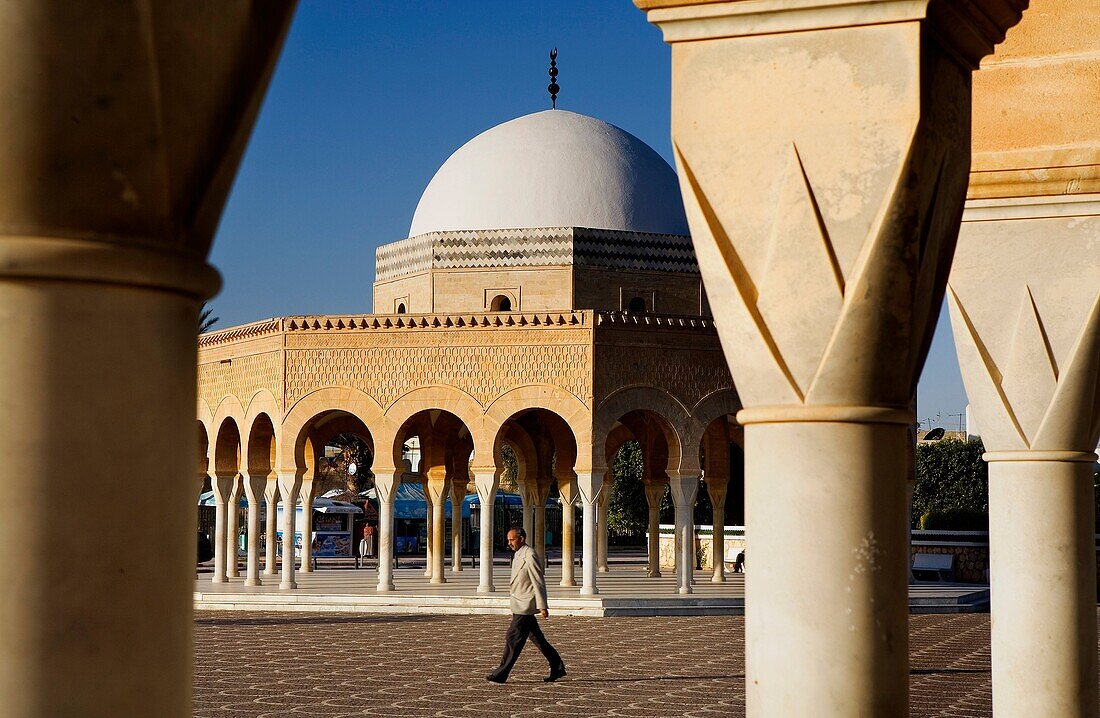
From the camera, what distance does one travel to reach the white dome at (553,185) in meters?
22.6

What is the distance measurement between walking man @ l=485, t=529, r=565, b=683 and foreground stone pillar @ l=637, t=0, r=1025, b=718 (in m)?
6.73

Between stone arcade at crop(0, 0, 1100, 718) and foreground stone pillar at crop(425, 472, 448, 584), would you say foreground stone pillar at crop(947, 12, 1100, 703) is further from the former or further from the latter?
foreground stone pillar at crop(425, 472, 448, 584)

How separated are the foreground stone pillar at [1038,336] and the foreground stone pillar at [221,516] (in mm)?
16223

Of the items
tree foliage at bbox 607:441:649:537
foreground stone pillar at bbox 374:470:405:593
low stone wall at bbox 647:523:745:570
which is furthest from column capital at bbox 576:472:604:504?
tree foliage at bbox 607:441:649:537

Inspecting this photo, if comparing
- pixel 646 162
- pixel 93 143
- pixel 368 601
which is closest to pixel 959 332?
pixel 93 143

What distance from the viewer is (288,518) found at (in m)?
18.8

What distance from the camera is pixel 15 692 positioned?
1261mm

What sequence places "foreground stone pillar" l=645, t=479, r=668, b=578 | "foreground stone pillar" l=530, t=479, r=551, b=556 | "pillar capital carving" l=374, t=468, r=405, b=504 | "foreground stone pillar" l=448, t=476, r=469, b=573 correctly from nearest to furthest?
"pillar capital carving" l=374, t=468, r=405, b=504 → "foreground stone pillar" l=645, t=479, r=668, b=578 → "foreground stone pillar" l=530, t=479, r=551, b=556 → "foreground stone pillar" l=448, t=476, r=469, b=573

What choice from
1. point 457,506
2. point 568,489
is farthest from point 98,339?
point 457,506

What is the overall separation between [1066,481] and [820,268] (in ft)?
8.81

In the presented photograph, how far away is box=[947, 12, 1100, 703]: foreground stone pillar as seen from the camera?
477 centimetres

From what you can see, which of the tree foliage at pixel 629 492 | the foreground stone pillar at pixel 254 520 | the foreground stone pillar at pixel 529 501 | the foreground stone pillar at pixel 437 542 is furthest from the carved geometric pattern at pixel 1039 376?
the tree foliage at pixel 629 492

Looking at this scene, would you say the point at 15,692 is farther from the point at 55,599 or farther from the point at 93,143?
the point at 93,143

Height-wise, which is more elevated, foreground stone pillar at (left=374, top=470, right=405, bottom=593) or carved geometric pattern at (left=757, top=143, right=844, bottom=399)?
carved geometric pattern at (left=757, top=143, right=844, bottom=399)
